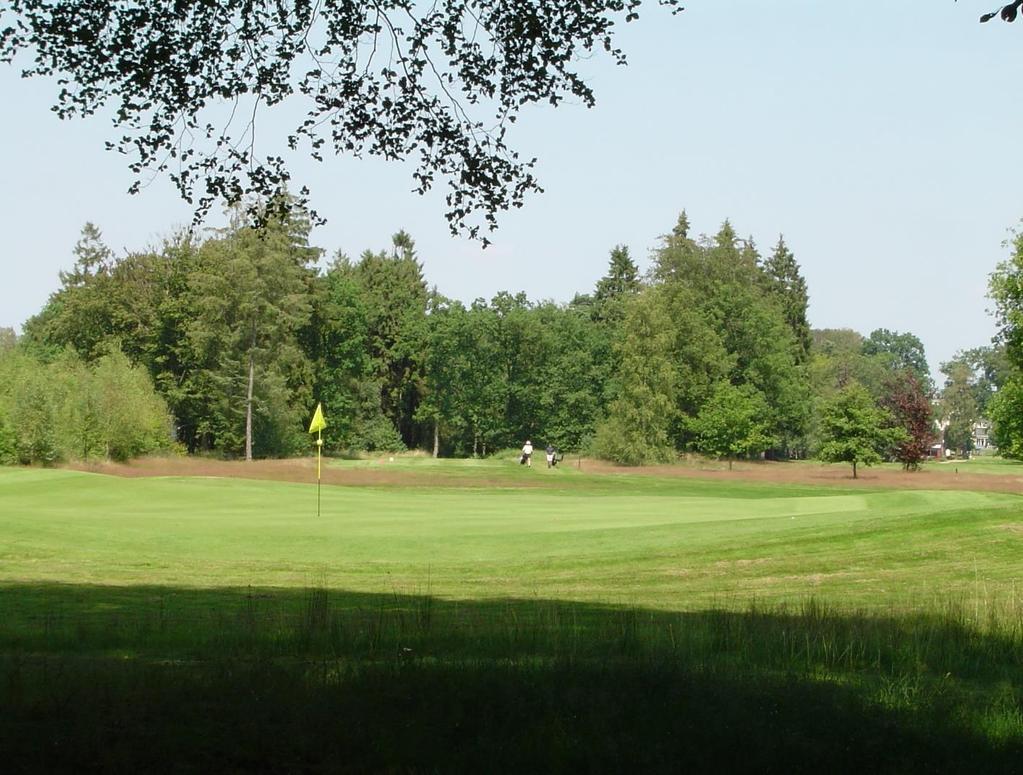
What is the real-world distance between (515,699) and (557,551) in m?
13.4

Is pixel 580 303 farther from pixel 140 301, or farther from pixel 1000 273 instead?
pixel 1000 273

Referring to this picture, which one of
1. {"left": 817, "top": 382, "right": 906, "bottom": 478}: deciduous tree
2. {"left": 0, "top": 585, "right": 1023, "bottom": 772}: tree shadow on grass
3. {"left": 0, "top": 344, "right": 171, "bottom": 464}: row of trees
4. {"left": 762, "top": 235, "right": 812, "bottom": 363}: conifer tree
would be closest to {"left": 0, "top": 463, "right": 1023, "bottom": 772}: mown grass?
{"left": 0, "top": 585, "right": 1023, "bottom": 772}: tree shadow on grass

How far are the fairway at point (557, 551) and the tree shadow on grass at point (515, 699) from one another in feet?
12.7

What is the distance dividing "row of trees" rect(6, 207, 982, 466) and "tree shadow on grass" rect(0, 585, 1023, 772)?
6611cm

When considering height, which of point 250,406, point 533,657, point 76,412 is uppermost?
point 250,406

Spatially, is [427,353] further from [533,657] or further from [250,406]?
[533,657]

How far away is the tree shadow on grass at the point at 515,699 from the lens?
577 cm

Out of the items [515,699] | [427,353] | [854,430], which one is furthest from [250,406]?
[515,699]

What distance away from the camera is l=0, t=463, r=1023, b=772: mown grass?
231 inches

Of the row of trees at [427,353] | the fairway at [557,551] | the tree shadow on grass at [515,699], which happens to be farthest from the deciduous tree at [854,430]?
the tree shadow on grass at [515,699]

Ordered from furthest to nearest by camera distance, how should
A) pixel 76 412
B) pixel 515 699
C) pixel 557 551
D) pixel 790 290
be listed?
A: pixel 790 290
pixel 76 412
pixel 557 551
pixel 515 699

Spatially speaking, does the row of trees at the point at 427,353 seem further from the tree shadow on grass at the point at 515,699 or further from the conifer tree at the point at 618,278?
the tree shadow on grass at the point at 515,699

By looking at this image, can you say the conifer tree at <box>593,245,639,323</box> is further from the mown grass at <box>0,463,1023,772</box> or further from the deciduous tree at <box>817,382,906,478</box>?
the mown grass at <box>0,463,1023,772</box>

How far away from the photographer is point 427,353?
93.6m
